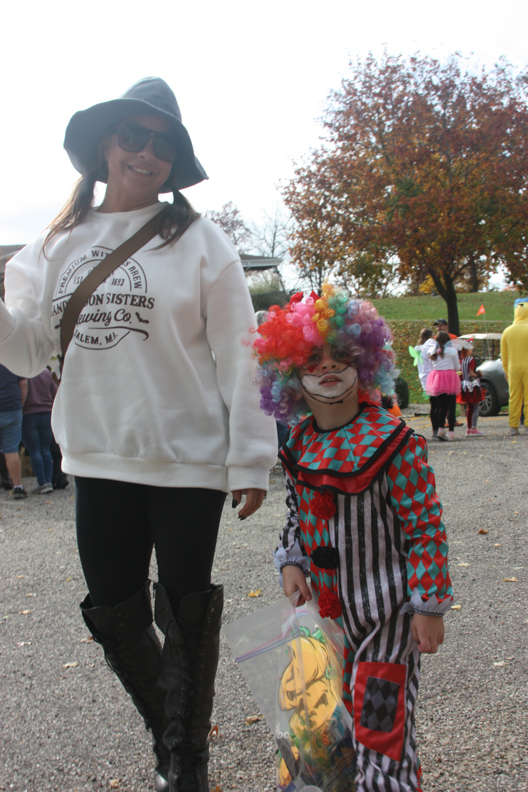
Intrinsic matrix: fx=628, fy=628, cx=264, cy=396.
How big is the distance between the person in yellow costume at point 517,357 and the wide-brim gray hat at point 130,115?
339 inches

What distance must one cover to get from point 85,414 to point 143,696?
90cm

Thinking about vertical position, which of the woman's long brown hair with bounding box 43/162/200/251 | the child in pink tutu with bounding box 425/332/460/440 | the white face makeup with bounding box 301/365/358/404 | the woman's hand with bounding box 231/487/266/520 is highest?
the woman's long brown hair with bounding box 43/162/200/251

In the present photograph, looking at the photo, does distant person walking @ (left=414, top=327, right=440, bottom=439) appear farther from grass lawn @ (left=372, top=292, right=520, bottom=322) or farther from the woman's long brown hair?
grass lawn @ (left=372, top=292, right=520, bottom=322)

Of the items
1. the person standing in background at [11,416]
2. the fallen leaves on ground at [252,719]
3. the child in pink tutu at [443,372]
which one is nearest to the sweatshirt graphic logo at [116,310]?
the fallen leaves on ground at [252,719]

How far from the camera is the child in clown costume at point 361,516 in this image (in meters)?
1.58

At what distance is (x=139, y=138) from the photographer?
1.97m

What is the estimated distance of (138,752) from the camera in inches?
90.6

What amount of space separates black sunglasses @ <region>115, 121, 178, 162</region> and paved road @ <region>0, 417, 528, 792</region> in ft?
6.81

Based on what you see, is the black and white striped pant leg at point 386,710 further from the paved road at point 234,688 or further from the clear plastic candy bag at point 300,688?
the paved road at point 234,688

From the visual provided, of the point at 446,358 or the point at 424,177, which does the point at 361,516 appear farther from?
the point at 424,177

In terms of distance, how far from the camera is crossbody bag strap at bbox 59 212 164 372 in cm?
188

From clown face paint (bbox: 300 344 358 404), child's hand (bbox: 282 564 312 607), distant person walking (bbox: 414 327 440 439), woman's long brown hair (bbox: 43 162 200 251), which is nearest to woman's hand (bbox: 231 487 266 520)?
child's hand (bbox: 282 564 312 607)

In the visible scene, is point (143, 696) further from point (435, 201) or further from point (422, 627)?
point (435, 201)

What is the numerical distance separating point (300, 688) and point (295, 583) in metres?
0.28
